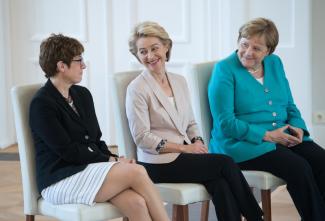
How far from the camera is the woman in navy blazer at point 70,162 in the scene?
2.55m

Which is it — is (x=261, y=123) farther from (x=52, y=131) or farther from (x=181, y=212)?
(x=52, y=131)

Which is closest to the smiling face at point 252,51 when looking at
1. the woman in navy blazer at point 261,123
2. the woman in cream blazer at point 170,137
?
the woman in navy blazer at point 261,123

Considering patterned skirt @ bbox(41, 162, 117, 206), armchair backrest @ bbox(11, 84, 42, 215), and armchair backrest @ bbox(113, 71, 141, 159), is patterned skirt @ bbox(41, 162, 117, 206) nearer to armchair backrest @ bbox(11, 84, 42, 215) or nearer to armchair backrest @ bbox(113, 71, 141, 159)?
armchair backrest @ bbox(11, 84, 42, 215)

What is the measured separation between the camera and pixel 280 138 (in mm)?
3070

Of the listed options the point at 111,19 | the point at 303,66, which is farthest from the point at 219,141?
the point at 111,19

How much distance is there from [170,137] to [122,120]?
0.21 metres

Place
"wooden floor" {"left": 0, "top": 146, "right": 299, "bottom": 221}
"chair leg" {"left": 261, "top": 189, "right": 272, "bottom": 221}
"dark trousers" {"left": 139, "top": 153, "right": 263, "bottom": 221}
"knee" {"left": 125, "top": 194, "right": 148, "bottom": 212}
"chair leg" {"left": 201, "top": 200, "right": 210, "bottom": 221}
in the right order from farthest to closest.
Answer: "wooden floor" {"left": 0, "top": 146, "right": 299, "bottom": 221}, "chair leg" {"left": 201, "top": 200, "right": 210, "bottom": 221}, "chair leg" {"left": 261, "top": 189, "right": 272, "bottom": 221}, "dark trousers" {"left": 139, "top": 153, "right": 263, "bottom": 221}, "knee" {"left": 125, "top": 194, "right": 148, "bottom": 212}

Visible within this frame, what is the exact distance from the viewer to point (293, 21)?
4.73 meters

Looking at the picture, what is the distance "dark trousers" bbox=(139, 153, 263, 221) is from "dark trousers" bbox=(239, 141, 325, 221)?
0.21m

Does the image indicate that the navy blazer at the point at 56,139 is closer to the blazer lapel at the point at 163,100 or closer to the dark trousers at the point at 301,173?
the blazer lapel at the point at 163,100

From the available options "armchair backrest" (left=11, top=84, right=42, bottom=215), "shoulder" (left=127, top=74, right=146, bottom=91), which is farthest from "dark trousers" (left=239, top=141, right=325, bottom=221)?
"armchair backrest" (left=11, top=84, right=42, bottom=215)

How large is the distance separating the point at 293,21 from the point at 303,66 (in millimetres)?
310

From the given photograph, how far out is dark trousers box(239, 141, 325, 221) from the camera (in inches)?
114

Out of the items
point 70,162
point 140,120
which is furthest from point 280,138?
point 70,162
